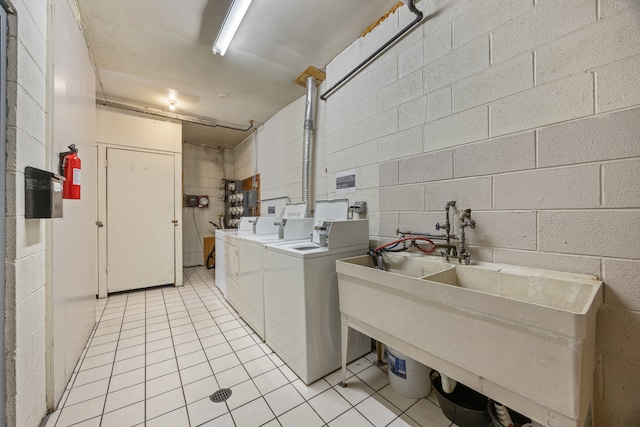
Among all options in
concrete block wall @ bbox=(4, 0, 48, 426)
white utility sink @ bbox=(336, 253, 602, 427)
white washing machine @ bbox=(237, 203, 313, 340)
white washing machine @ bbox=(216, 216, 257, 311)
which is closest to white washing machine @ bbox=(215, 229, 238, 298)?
white washing machine @ bbox=(216, 216, 257, 311)

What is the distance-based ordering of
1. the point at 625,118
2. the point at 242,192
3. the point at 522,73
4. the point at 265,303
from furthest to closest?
1. the point at 242,192
2. the point at 265,303
3. the point at 522,73
4. the point at 625,118

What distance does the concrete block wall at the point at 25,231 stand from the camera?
3.11 feet

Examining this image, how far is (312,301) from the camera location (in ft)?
5.10

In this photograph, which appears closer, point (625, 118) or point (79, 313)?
point (625, 118)

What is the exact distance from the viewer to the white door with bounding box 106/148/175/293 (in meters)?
3.26

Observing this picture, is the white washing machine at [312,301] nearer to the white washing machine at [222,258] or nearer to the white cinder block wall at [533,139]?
the white cinder block wall at [533,139]

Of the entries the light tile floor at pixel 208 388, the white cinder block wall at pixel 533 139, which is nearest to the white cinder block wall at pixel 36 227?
the light tile floor at pixel 208 388

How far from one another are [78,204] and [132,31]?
158cm

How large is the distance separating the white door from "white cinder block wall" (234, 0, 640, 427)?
133 inches

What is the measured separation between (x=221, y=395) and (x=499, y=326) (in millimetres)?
1613

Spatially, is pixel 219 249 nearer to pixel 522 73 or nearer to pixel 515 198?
pixel 515 198

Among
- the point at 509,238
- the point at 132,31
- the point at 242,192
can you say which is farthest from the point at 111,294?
the point at 509,238

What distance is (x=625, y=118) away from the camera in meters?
0.96

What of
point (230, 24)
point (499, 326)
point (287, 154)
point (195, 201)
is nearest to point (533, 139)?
point (499, 326)
